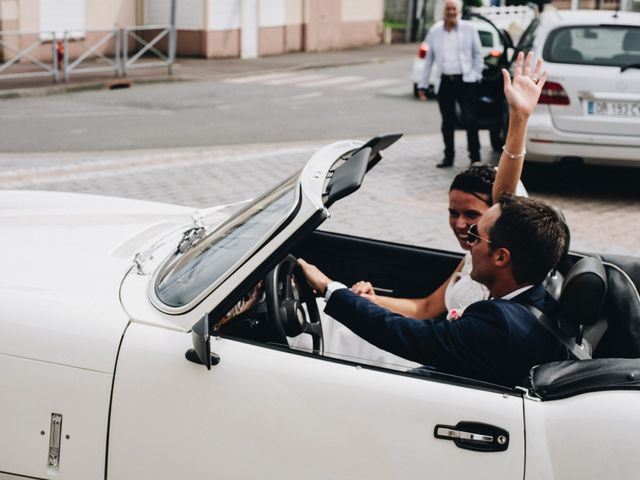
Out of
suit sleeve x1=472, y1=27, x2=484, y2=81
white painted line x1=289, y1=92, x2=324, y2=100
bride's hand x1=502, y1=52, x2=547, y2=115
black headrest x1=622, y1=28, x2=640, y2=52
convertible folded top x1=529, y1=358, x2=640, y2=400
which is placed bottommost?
white painted line x1=289, y1=92, x2=324, y2=100

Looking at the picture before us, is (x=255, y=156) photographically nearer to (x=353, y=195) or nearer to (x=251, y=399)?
(x=353, y=195)

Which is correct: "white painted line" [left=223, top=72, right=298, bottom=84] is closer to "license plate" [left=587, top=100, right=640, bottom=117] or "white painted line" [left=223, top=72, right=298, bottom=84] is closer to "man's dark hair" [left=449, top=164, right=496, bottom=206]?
"license plate" [left=587, top=100, right=640, bottom=117]

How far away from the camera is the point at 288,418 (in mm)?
3029

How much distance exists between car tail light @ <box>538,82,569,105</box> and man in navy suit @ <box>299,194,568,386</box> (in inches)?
255

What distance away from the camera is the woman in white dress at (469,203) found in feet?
13.3

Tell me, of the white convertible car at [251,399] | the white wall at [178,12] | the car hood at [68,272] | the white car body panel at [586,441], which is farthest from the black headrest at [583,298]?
the white wall at [178,12]

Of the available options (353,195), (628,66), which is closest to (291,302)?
(353,195)

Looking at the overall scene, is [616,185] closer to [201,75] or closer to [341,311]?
[341,311]

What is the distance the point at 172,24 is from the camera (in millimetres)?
22562

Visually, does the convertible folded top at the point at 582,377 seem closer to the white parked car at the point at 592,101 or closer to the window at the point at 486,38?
the white parked car at the point at 592,101

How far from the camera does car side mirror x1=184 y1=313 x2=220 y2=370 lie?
2986 millimetres

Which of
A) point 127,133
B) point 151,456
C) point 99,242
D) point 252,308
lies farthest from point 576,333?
point 127,133

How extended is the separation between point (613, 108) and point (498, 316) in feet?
22.5

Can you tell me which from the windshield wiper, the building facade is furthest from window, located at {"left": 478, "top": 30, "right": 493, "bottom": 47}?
the windshield wiper
